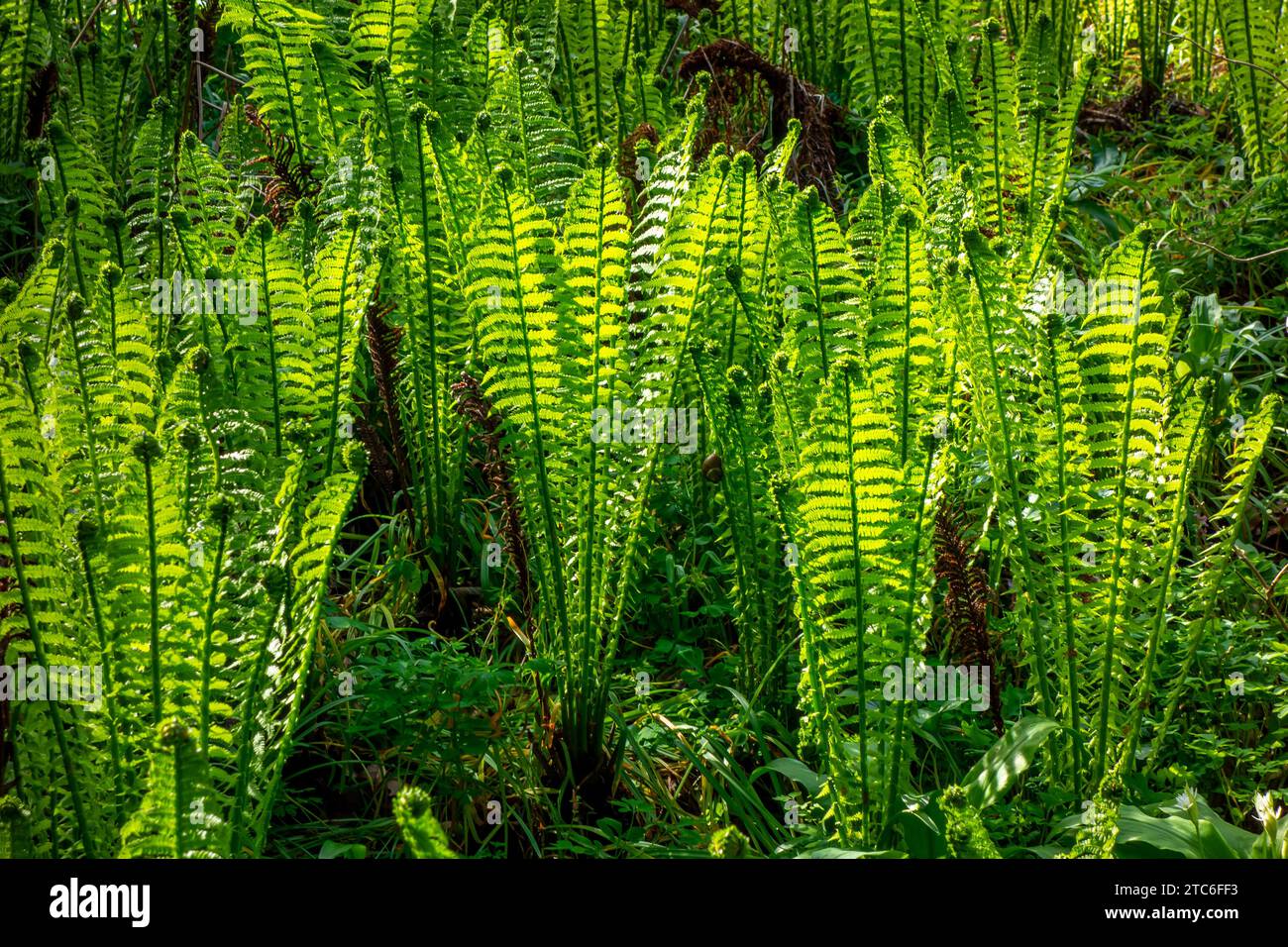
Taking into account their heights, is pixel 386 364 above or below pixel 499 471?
above

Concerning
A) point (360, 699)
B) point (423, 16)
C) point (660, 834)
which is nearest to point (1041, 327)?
point (660, 834)

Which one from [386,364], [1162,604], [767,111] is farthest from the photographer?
[767,111]

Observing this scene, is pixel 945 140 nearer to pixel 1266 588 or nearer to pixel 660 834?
pixel 1266 588

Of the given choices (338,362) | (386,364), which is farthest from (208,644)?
(386,364)

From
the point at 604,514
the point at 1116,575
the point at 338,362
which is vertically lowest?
the point at 1116,575

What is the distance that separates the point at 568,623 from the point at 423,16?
2.27 metres

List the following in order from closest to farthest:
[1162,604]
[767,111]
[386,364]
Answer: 1. [1162,604]
2. [386,364]
3. [767,111]

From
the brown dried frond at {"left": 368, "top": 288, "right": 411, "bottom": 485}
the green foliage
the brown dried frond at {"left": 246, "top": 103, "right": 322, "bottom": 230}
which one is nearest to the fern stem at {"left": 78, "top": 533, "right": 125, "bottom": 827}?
the green foliage

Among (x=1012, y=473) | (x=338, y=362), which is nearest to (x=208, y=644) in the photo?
(x=338, y=362)

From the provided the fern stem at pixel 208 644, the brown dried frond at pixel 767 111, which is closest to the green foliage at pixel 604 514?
the fern stem at pixel 208 644

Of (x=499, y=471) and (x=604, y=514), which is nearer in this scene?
(x=604, y=514)

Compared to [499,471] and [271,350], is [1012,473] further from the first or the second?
[271,350]

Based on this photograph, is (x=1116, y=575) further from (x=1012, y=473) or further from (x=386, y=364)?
(x=386, y=364)

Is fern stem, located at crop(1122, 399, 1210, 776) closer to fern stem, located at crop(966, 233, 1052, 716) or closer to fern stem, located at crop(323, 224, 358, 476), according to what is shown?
fern stem, located at crop(966, 233, 1052, 716)
